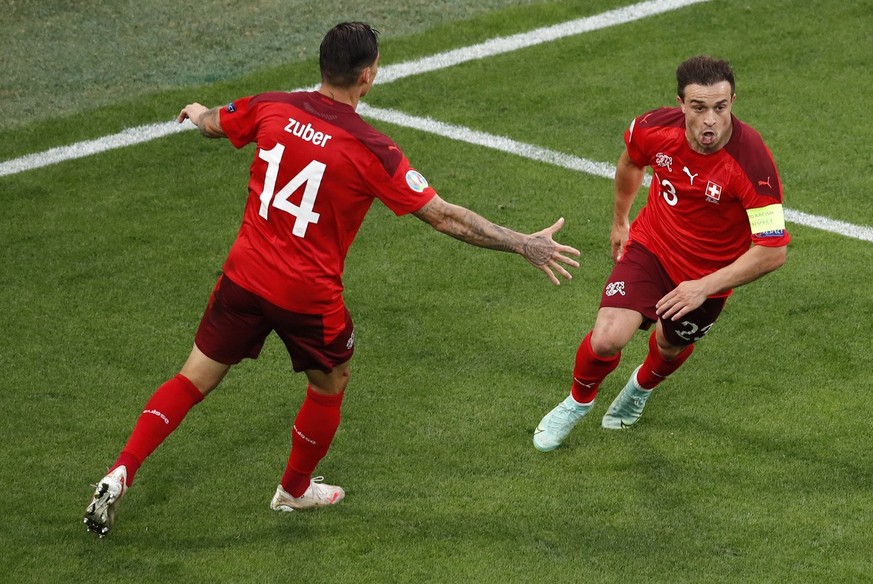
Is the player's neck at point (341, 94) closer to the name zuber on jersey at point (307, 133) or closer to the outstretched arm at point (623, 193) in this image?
the name zuber on jersey at point (307, 133)

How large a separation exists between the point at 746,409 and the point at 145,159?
4.74 meters

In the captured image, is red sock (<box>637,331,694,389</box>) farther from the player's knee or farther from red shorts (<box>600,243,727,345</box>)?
the player's knee

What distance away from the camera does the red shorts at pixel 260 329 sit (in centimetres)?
540

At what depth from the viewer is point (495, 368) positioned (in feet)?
22.8

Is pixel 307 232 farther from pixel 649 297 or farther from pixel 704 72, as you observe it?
pixel 704 72

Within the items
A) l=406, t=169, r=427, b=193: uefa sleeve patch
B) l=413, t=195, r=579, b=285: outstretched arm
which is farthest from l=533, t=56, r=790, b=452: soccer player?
l=406, t=169, r=427, b=193: uefa sleeve patch

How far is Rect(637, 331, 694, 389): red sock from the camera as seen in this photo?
640cm

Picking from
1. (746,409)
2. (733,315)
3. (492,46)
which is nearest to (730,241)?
(746,409)

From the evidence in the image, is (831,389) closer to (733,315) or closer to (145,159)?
(733,315)

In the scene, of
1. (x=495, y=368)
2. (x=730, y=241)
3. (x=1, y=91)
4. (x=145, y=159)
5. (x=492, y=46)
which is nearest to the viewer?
(x=730, y=241)

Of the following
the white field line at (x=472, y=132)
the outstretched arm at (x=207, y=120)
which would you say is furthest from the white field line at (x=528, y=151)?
the outstretched arm at (x=207, y=120)

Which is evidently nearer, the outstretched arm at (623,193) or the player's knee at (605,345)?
the player's knee at (605,345)

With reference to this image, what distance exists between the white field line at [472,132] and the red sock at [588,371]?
2.70 m

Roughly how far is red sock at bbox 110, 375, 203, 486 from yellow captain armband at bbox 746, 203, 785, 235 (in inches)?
97.7
